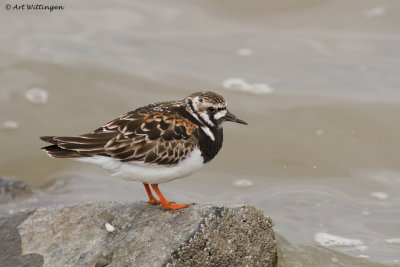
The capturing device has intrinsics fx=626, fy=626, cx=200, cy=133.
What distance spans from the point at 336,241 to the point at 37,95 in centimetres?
653

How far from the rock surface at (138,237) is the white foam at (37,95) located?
5.52 metres

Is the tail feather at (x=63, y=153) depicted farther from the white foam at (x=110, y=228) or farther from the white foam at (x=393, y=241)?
the white foam at (x=393, y=241)

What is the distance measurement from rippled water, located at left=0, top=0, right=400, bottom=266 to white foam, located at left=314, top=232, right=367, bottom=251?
29mm

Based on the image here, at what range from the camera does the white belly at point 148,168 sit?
240 inches

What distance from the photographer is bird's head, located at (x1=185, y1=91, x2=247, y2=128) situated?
6391 millimetres

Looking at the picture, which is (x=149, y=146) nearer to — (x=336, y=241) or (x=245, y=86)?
(x=336, y=241)

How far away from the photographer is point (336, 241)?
8.37 metres

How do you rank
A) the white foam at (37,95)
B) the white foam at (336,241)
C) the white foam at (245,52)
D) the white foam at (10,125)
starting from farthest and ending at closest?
the white foam at (245,52), the white foam at (37,95), the white foam at (10,125), the white foam at (336,241)

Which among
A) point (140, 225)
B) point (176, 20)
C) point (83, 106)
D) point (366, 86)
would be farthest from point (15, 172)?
point (366, 86)

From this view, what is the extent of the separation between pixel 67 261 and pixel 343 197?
16.4 feet

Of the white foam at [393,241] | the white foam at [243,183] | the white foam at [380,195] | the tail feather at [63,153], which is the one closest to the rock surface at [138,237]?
the tail feather at [63,153]

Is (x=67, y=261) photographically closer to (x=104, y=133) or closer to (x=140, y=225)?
(x=140, y=225)

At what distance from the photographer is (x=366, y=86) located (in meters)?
12.3
